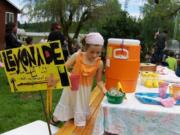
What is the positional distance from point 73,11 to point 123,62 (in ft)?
61.1

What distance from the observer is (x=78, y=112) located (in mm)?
4109

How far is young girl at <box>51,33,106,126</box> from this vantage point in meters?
3.73

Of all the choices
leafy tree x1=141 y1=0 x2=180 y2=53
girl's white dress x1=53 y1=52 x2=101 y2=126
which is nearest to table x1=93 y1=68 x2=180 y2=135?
girl's white dress x1=53 y1=52 x2=101 y2=126

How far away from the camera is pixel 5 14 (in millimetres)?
26719

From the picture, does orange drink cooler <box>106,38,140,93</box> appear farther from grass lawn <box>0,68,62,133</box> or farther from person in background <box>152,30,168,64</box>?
person in background <box>152,30,168,64</box>

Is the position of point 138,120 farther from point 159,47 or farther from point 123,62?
point 159,47

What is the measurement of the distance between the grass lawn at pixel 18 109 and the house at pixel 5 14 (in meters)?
19.5

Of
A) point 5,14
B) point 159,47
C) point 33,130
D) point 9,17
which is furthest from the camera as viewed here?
point 9,17

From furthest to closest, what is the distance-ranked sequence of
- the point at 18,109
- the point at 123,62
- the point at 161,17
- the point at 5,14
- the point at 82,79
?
1. the point at 5,14
2. the point at 161,17
3. the point at 18,109
4. the point at 82,79
5. the point at 123,62

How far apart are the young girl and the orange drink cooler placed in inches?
19.1

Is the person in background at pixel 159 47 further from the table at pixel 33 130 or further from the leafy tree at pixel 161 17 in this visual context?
the leafy tree at pixel 161 17

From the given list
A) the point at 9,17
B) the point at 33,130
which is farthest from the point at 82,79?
the point at 9,17

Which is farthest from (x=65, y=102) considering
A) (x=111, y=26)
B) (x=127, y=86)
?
(x=111, y=26)

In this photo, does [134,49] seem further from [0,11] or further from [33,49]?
[0,11]
